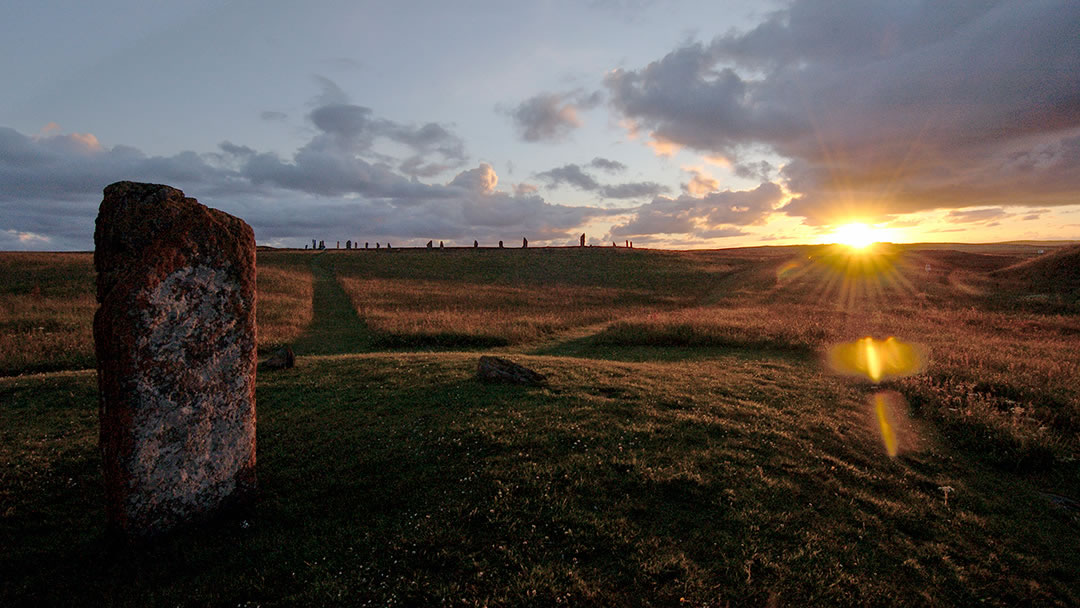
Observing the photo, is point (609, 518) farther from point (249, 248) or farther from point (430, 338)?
point (430, 338)

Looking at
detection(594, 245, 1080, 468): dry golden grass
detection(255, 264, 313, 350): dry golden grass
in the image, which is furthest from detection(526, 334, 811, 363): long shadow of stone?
detection(255, 264, 313, 350): dry golden grass

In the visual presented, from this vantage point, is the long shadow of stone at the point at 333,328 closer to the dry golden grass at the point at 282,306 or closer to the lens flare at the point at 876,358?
the dry golden grass at the point at 282,306

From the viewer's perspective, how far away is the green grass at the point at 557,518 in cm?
545

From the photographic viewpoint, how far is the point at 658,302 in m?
44.2

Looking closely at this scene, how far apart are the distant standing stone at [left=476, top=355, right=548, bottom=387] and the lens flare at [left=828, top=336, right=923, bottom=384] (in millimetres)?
11845

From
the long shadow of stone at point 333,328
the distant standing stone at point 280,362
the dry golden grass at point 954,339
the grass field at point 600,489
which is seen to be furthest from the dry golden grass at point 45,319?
the dry golden grass at point 954,339

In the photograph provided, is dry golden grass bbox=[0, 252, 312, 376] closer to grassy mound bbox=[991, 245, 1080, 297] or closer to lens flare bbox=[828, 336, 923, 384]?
lens flare bbox=[828, 336, 923, 384]

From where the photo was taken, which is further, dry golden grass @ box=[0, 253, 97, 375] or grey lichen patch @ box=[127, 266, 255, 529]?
dry golden grass @ box=[0, 253, 97, 375]

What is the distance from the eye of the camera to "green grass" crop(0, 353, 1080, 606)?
17.9 feet

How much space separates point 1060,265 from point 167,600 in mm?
63357

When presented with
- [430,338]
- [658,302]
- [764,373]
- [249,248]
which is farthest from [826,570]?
[658,302]

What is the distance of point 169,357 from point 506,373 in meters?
8.48

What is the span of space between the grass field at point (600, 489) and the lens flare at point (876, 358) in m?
0.65

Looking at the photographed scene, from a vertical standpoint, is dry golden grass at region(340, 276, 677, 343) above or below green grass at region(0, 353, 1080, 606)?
above
